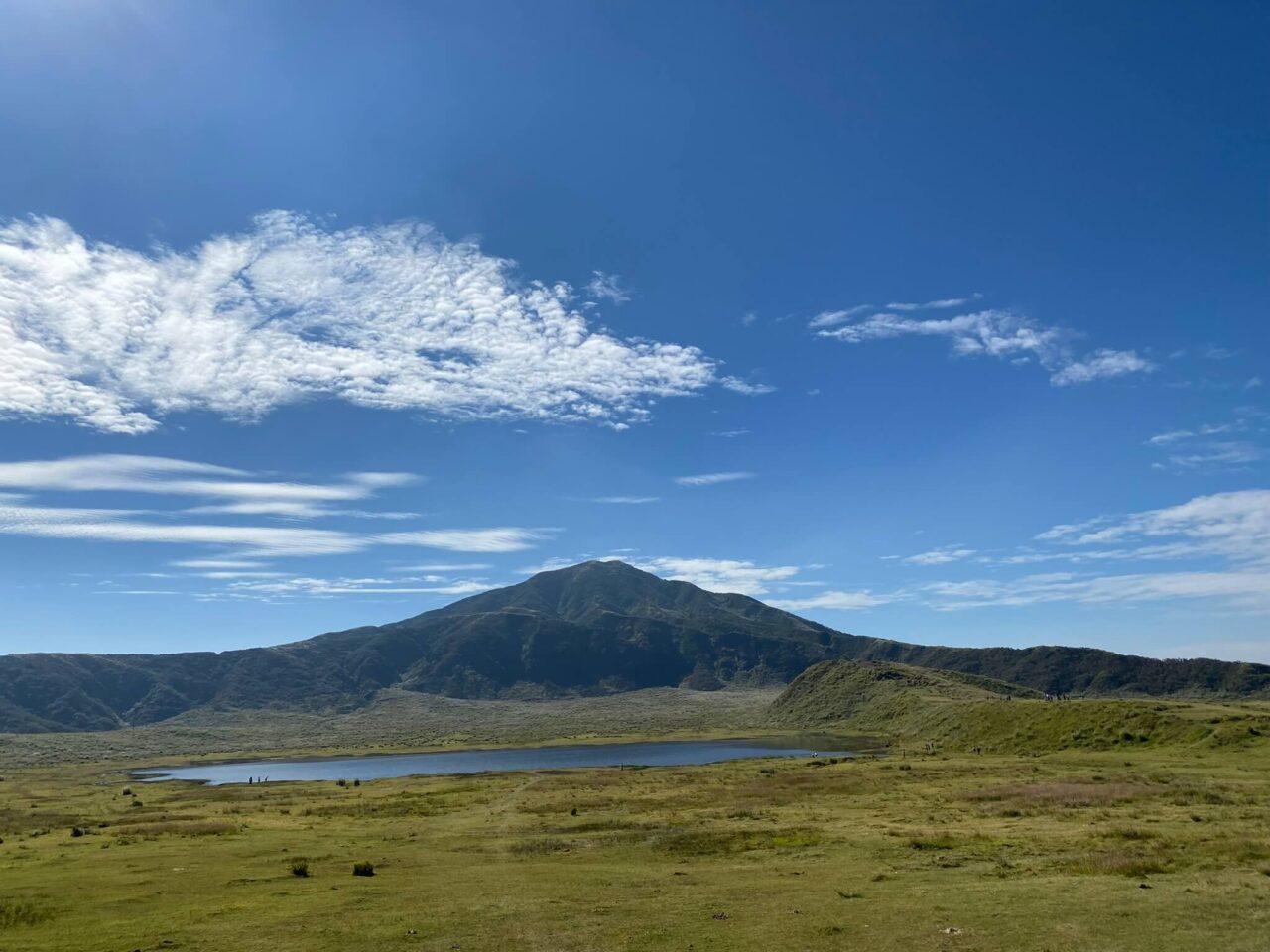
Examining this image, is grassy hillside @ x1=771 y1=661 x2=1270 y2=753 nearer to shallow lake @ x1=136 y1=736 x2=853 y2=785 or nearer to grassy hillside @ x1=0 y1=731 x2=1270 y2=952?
grassy hillside @ x1=0 y1=731 x2=1270 y2=952

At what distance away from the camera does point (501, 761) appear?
14175cm

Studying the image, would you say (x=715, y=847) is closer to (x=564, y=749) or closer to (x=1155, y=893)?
(x=1155, y=893)

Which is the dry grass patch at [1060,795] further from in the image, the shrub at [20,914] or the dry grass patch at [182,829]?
the dry grass patch at [182,829]

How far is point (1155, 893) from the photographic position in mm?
25922

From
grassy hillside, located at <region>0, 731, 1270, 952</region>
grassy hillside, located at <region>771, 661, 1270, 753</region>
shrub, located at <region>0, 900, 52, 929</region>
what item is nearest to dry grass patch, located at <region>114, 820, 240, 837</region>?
grassy hillside, located at <region>0, 731, 1270, 952</region>

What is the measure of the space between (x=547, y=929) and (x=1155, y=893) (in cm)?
2021

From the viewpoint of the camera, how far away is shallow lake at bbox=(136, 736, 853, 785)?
404ft

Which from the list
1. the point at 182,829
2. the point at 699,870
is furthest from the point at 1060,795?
the point at 182,829

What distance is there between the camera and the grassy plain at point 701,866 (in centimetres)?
2455

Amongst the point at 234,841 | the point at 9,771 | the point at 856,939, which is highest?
the point at 856,939

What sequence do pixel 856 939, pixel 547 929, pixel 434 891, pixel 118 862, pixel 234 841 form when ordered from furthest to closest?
1. pixel 234 841
2. pixel 118 862
3. pixel 434 891
4. pixel 547 929
5. pixel 856 939

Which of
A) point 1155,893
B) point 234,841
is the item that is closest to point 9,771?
point 234,841

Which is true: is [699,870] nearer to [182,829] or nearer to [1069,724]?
[182,829]

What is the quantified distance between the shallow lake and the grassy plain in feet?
159
